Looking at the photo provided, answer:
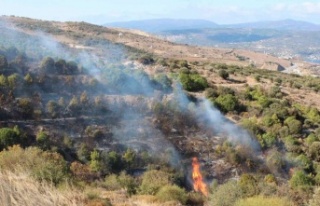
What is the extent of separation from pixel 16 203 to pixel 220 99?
26.4 meters

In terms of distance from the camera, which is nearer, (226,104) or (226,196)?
(226,196)

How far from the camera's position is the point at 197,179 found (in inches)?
885

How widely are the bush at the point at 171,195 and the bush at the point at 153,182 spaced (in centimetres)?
69

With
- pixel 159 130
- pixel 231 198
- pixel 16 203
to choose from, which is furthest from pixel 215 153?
pixel 16 203

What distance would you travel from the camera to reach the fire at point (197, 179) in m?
21.1

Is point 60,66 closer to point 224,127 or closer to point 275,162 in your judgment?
point 224,127

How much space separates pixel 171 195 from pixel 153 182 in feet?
9.81

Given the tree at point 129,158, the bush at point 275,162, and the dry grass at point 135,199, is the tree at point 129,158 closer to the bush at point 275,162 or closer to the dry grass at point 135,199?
the dry grass at point 135,199

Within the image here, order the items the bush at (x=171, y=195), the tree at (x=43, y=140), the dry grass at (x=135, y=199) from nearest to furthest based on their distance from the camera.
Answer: the dry grass at (x=135, y=199) < the bush at (x=171, y=195) < the tree at (x=43, y=140)

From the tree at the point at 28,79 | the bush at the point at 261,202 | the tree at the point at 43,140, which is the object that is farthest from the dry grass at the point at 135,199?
the tree at the point at 28,79

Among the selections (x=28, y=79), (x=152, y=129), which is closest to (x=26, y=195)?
(x=152, y=129)

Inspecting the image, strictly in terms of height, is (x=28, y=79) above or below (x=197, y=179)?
above

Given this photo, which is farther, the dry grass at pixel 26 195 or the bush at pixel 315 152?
the bush at pixel 315 152

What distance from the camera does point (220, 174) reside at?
23.3 metres
